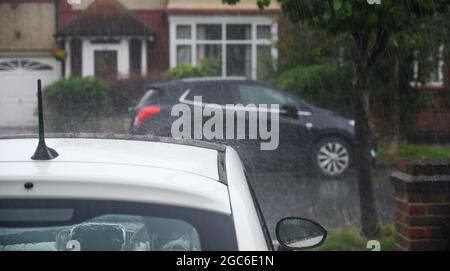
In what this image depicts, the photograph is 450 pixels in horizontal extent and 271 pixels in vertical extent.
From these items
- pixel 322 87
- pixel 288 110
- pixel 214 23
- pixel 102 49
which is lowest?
pixel 288 110

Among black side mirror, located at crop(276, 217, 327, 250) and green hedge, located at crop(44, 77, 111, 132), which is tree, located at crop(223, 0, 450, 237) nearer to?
black side mirror, located at crop(276, 217, 327, 250)

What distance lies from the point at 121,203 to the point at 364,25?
4.96 meters

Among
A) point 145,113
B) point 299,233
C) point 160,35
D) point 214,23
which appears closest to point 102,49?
point 160,35

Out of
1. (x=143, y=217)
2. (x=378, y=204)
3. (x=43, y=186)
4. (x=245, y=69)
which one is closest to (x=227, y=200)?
(x=143, y=217)

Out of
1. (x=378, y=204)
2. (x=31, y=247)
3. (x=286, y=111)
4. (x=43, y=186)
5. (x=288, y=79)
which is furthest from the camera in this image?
(x=288, y=79)

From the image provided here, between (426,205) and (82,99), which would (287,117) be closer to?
(82,99)

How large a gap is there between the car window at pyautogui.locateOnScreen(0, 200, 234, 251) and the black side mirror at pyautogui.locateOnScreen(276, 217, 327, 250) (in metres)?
0.78

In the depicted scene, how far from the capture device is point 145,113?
40.6 feet

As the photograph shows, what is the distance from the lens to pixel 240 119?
11.3 m

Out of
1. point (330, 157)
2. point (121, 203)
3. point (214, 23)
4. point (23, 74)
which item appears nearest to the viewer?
point (121, 203)

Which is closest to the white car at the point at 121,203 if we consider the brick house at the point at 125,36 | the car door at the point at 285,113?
the car door at the point at 285,113

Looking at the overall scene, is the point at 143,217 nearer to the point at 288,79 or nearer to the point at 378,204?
the point at 378,204

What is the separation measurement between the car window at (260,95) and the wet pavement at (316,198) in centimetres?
124
